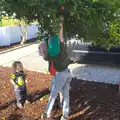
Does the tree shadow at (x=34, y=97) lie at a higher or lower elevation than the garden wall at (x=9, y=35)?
lower

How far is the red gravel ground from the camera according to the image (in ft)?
17.1

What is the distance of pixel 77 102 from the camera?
18.8ft

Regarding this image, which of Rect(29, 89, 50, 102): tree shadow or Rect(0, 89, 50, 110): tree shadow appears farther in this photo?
Rect(29, 89, 50, 102): tree shadow

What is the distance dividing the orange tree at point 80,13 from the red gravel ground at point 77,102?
210 centimetres

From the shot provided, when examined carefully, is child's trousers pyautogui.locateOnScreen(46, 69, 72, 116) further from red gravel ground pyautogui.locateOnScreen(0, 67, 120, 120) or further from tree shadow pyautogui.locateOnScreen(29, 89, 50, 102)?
tree shadow pyautogui.locateOnScreen(29, 89, 50, 102)

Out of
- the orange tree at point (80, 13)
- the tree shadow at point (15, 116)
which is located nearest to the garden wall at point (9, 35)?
the tree shadow at point (15, 116)

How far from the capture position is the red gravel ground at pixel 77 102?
5.22 metres

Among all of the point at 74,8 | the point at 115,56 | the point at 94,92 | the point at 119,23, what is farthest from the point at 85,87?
the point at 74,8

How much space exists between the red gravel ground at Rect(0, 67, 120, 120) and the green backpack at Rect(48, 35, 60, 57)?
139cm

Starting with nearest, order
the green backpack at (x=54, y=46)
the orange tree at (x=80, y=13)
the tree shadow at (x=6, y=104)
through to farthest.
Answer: the orange tree at (x=80, y=13) < the green backpack at (x=54, y=46) < the tree shadow at (x=6, y=104)

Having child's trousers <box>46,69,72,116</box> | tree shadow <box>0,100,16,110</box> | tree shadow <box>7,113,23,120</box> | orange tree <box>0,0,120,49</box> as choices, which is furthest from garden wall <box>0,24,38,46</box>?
orange tree <box>0,0,120,49</box>

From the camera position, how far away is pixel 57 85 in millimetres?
4711

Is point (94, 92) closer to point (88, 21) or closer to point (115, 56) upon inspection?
point (115, 56)

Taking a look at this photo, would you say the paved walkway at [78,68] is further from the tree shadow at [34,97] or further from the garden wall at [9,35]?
the tree shadow at [34,97]
